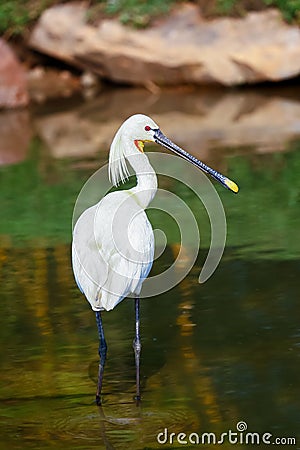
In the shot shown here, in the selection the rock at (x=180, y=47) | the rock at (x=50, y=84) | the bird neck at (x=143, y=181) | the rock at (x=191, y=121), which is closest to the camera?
the bird neck at (x=143, y=181)

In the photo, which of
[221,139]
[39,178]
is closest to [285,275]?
[39,178]

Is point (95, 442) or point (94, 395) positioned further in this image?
point (94, 395)

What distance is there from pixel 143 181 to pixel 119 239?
355 mm

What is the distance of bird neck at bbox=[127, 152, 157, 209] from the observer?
5.21 meters

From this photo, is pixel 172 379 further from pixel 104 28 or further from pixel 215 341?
pixel 104 28

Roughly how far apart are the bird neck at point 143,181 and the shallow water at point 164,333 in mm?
938

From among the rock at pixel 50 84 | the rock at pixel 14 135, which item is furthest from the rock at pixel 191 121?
the rock at pixel 50 84

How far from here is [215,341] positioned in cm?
589

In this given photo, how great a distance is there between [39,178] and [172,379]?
536cm

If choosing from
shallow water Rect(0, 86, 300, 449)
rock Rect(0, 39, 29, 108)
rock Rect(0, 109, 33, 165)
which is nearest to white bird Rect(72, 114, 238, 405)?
shallow water Rect(0, 86, 300, 449)

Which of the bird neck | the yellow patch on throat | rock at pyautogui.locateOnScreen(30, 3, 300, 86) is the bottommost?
rock at pyautogui.locateOnScreen(30, 3, 300, 86)

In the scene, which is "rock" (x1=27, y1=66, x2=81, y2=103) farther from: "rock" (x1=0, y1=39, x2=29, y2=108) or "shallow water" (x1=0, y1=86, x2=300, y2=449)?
"shallow water" (x1=0, y1=86, x2=300, y2=449)

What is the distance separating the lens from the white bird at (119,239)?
5.05m

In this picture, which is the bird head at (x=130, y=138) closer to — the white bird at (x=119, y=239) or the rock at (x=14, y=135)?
the white bird at (x=119, y=239)
